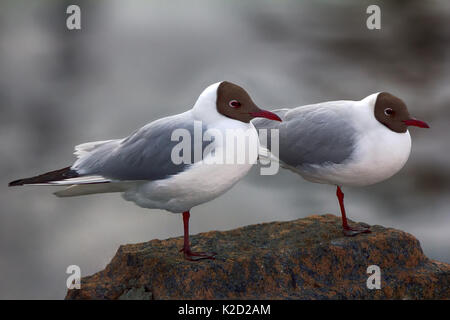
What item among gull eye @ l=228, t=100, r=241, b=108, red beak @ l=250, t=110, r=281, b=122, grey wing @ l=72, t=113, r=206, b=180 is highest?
gull eye @ l=228, t=100, r=241, b=108

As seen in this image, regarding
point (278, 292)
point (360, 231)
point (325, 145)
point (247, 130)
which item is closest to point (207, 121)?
point (247, 130)

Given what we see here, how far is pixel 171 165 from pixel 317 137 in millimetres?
1191

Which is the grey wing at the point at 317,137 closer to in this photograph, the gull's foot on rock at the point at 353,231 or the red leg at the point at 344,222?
the red leg at the point at 344,222

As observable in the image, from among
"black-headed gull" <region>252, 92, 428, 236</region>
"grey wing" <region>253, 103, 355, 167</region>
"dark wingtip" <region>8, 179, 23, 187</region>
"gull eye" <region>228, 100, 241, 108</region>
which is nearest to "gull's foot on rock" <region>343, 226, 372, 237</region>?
"black-headed gull" <region>252, 92, 428, 236</region>

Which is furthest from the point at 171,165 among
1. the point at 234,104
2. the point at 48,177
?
the point at 48,177

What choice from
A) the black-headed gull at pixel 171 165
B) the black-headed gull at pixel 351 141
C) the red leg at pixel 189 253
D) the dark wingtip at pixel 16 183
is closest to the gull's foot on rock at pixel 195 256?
the red leg at pixel 189 253

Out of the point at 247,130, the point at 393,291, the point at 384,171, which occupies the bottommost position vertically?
the point at 393,291

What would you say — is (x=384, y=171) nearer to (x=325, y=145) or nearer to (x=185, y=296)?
(x=325, y=145)

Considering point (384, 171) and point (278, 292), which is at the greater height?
point (384, 171)

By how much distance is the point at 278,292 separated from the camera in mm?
4809

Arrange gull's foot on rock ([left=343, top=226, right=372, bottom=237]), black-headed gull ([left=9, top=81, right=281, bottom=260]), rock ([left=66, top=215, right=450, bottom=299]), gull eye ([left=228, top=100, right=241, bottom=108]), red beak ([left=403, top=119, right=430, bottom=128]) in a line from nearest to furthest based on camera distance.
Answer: black-headed gull ([left=9, top=81, right=281, bottom=260])
gull eye ([left=228, top=100, right=241, bottom=108])
rock ([left=66, top=215, right=450, bottom=299])
red beak ([left=403, top=119, right=430, bottom=128])
gull's foot on rock ([left=343, top=226, right=372, bottom=237])

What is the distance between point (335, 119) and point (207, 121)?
104cm

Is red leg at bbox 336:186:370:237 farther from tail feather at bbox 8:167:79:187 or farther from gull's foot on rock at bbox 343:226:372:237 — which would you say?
tail feather at bbox 8:167:79:187

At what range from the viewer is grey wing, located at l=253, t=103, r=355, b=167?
496 centimetres
